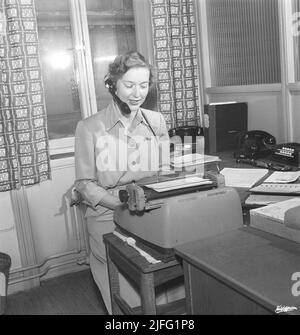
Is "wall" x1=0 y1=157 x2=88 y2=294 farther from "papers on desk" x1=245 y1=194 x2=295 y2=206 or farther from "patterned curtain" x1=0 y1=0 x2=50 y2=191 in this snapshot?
"papers on desk" x1=245 y1=194 x2=295 y2=206

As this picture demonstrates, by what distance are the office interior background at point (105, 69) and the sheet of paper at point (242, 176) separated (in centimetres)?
60

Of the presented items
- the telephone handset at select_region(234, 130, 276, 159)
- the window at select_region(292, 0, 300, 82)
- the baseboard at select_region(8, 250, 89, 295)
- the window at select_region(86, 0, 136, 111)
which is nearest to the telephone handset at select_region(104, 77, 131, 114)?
the telephone handset at select_region(234, 130, 276, 159)

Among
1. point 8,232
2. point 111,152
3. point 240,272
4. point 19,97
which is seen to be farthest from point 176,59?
point 240,272

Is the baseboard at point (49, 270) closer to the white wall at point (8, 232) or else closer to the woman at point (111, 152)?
the white wall at point (8, 232)

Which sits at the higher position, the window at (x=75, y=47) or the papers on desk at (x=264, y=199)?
the window at (x=75, y=47)

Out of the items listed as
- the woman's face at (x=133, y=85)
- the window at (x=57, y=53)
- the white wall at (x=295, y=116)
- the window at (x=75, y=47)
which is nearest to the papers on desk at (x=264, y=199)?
the woman's face at (x=133, y=85)

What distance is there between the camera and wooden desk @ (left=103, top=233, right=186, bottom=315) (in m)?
1.41

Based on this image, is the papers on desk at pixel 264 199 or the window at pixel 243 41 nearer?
the papers on desk at pixel 264 199

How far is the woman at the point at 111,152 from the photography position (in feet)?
6.42

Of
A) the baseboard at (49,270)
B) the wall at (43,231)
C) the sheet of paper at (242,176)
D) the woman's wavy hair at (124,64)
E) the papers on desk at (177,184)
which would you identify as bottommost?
the baseboard at (49,270)

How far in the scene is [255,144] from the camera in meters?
2.55

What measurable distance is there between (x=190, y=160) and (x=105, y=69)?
1.17 meters

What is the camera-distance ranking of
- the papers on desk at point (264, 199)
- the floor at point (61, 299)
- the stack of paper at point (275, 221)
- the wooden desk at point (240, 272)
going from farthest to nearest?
the floor at point (61, 299) < the papers on desk at point (264, 199) < the stack of paper at point (275, 221) < the wooden desk at point (240, 272)

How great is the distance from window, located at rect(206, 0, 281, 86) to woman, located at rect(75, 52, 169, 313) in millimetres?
1161
